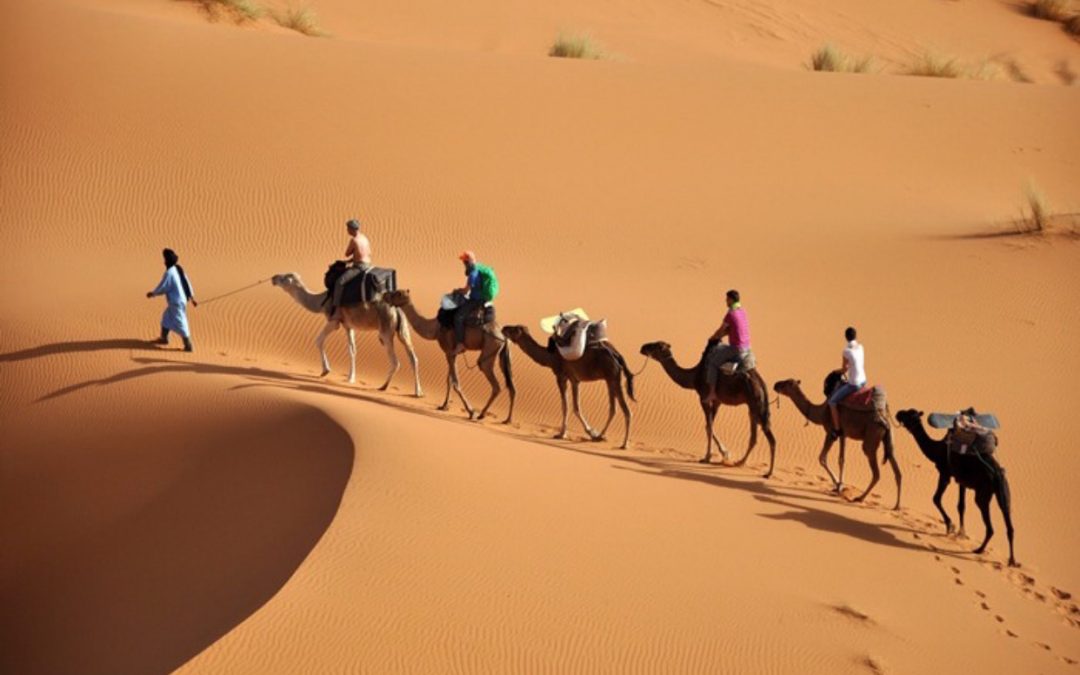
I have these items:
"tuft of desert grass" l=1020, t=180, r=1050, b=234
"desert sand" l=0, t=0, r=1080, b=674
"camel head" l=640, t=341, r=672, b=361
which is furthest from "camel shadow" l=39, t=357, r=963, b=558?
"tuft of desert grass" l=1020, t=180, r=1050, b=234

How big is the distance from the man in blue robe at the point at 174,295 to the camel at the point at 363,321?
1.26 meters

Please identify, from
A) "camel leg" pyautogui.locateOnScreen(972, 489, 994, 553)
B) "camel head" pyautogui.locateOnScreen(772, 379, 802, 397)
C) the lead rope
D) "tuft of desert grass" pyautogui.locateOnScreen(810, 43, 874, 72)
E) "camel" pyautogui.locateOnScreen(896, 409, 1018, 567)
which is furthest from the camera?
"tuft of desert grass" pyautogui.locateOnScreen(810, 43, 874, 72)

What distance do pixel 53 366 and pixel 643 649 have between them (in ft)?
30.0

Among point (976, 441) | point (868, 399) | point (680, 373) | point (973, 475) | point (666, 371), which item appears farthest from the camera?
point (666, 371)

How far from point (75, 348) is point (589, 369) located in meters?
6.36

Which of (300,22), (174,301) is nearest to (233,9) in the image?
(300,22)

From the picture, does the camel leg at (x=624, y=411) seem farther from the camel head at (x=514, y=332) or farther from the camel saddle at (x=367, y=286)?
the camel saddle at (x=367, y=286)

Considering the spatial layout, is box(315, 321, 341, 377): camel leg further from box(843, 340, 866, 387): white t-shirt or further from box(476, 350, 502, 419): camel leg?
box(843, 340, 866, 387): white t-shirt

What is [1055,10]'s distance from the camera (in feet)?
157

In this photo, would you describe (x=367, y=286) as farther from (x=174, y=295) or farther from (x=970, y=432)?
(x=970, y=432)

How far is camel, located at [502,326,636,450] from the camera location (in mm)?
16047

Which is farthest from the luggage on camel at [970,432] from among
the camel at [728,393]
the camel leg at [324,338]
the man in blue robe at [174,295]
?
the man in blue robe at [174,295]

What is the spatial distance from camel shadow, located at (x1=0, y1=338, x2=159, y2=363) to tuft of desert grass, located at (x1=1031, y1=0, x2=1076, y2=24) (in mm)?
39621

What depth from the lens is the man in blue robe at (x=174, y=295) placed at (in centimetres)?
1672
